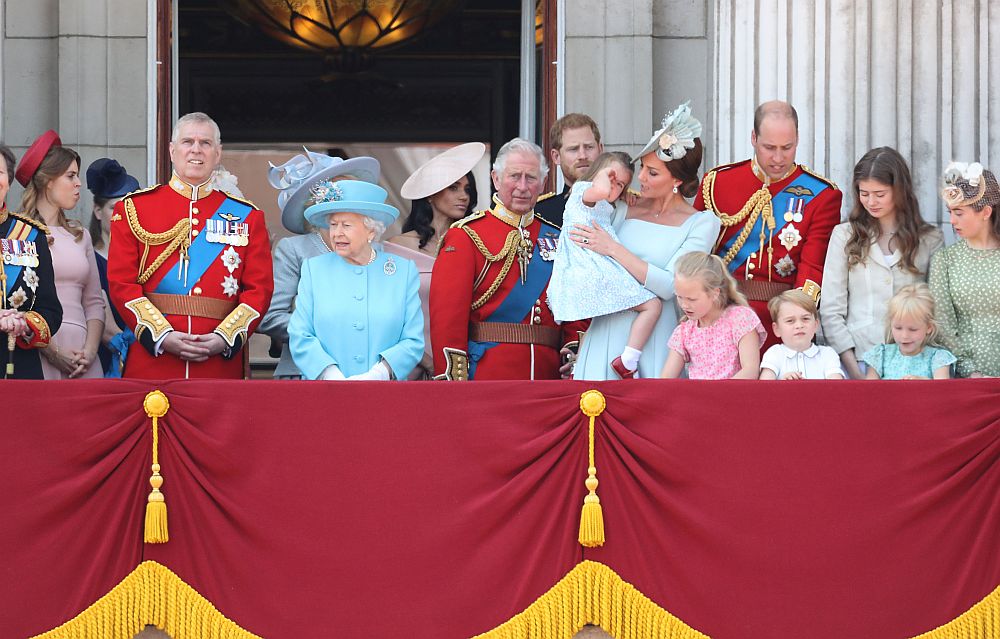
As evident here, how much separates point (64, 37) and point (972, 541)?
194 inches

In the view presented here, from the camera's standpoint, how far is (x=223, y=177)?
7.22 metres

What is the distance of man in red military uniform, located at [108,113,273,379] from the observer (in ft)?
20.6

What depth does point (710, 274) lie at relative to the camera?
5.86 metres

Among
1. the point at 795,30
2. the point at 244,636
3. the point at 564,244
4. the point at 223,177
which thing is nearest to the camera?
the point at 244,636

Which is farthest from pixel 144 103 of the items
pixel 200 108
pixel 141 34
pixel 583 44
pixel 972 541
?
pixel 200 108

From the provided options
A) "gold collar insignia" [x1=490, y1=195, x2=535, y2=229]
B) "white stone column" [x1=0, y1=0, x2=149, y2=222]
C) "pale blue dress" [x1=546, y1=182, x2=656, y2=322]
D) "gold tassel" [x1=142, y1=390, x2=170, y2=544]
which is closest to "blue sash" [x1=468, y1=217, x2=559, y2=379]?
"gold collar insignia" [x1=490, y1=195, x2=535, y2=229]

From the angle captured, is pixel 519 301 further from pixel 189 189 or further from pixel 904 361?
pixel 904 361

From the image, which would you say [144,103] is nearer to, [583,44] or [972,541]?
[583,44]

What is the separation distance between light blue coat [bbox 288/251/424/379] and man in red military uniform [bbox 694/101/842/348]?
1270mm

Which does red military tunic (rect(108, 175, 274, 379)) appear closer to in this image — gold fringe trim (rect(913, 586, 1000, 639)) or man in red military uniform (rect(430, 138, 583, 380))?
man in red military uniform (rect(430, 138, 583, 380))

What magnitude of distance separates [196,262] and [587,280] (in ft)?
5.03

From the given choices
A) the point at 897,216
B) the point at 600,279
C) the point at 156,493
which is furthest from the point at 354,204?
the point at 897,216

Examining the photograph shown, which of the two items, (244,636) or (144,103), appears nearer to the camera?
(244,636)

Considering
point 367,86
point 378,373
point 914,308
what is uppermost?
point 367,86
